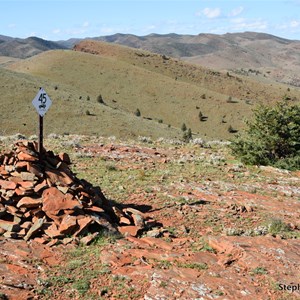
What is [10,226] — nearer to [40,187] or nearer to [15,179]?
[40,187]

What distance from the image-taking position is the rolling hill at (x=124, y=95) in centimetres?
5941

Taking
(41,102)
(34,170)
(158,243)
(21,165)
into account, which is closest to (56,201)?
(34,170)

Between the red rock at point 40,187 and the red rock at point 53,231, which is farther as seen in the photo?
the red rock at point 40,187

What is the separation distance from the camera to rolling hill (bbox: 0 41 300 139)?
2339 inches

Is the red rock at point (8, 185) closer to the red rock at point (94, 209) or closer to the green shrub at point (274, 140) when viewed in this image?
the red rock at point (94, 209)

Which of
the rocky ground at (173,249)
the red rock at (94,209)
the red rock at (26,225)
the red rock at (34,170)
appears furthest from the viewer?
the red rock at (34,170)

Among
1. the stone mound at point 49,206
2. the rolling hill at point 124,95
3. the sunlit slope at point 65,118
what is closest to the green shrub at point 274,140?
the stone mound at point 49,206

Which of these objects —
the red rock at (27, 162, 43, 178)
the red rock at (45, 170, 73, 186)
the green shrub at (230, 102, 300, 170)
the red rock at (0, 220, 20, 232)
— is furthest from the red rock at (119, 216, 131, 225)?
the green shrub at (230, 102, 300, 170)

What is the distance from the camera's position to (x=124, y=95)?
3844 inches

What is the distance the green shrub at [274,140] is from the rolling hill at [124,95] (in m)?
34.9

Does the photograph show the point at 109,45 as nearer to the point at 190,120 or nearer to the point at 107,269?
the point at 190,120

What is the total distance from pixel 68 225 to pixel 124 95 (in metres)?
89.7

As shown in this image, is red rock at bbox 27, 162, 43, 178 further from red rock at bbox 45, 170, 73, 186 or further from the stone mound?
red rock at bbox 45, 170, 73, 186

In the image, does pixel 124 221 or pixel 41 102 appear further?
pixel 41 102
